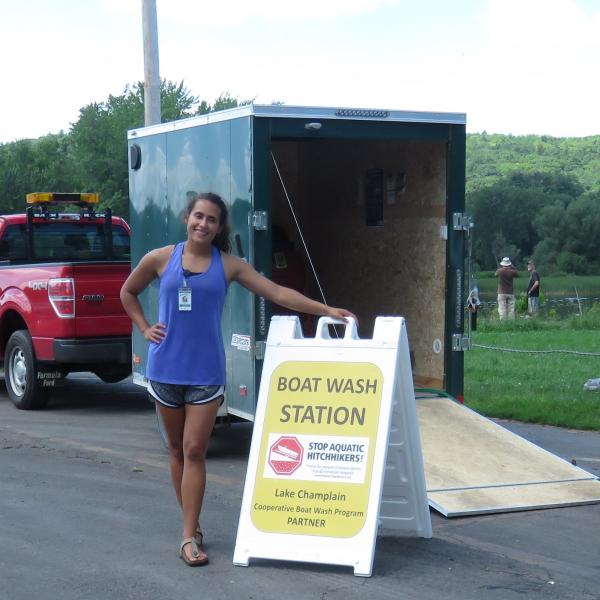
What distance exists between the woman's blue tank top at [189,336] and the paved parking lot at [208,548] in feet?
3.47

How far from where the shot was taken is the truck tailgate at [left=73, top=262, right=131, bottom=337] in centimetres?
1177

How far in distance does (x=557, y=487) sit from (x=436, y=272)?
253 centimetres

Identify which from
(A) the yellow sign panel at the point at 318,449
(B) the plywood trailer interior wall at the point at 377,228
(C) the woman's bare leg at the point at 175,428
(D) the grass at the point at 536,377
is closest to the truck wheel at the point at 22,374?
(B) the plywood trailer interior wall at the point at 377,228

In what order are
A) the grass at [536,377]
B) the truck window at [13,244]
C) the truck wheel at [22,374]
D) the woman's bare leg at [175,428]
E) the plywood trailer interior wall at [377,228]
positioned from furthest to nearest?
the truck window at [13,244], the truck wheel at [22,374], the grass at [536,377], the plywood trailer interior wall at [377,228], the woman's bare leg at [175,428]

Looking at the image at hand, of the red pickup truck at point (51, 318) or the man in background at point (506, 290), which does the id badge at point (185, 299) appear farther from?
the man in background at point (506, 290)

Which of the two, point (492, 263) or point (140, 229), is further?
point (492, 263)

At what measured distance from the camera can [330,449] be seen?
623 centimetres

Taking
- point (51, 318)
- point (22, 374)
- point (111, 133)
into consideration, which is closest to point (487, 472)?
point (51, 318)

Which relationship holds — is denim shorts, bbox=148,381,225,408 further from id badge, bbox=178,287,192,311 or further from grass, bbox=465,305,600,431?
grass, bbox=465,305,600,431

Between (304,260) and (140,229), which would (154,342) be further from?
(304,260)

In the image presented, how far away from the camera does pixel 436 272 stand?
9.69m

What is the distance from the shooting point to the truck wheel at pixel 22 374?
12.1 meters

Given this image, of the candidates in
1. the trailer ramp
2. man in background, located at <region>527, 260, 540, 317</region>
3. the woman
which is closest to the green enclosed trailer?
the trailer ramp

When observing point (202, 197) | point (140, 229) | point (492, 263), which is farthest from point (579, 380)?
point (492, 263)
